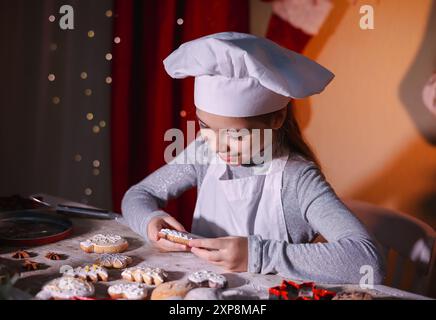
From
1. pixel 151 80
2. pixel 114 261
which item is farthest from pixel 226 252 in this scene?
pixel 151 80

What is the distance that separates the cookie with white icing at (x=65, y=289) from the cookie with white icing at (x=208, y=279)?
192mm

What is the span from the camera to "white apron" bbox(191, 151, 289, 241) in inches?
60.4

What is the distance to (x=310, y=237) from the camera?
1.56m

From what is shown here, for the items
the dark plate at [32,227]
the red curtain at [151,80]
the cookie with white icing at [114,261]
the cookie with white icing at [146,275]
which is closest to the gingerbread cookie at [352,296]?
the cookie with white icing at [146,275]

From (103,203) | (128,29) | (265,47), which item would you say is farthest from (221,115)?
(103,203)

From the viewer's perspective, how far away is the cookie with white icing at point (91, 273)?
45.4 inches

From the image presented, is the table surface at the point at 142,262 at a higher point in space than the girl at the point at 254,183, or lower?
lower

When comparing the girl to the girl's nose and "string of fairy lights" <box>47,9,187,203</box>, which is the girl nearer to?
the girl's nose

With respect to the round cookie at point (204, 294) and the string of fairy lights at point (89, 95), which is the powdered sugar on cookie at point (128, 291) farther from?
the string of fairy lights at point (89, 95)

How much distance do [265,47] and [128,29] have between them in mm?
1289

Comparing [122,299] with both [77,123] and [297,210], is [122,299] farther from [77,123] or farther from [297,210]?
[77,123]

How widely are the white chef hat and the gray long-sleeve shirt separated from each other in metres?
0.22

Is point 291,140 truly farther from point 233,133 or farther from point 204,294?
point 204,294

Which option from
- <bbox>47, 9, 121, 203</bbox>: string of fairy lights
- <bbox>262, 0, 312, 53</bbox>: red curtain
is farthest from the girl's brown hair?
<bbox>47, 9, 121, 203</bbox>: string of fairy lights
